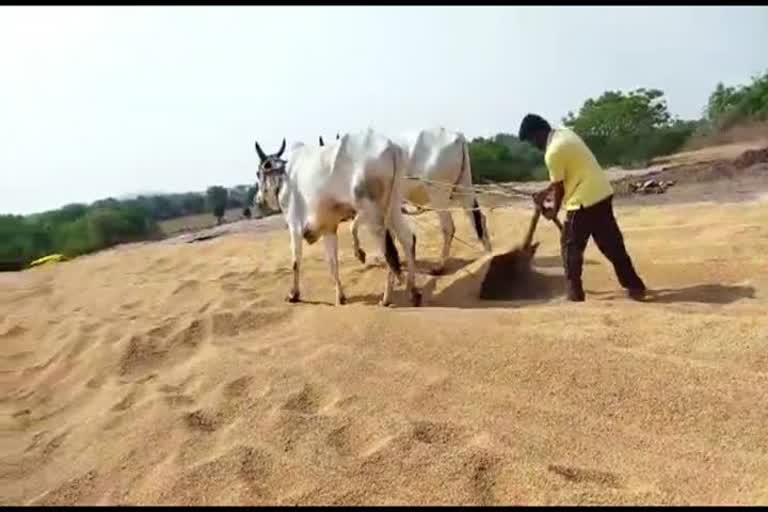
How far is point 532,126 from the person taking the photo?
21.7 ft

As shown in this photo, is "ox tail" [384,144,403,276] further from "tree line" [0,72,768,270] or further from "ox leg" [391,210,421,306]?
"tree line" [0,72,768,270]

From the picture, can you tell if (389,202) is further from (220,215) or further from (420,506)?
(220,215)

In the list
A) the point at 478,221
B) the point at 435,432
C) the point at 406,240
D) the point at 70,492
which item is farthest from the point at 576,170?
the point at 70,492

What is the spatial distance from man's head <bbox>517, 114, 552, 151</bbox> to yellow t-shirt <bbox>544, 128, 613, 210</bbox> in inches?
4.7

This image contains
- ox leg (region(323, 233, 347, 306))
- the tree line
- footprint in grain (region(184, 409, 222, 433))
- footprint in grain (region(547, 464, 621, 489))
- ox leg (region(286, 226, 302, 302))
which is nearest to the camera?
footprint in grain (region(547, 464, 621, 489))

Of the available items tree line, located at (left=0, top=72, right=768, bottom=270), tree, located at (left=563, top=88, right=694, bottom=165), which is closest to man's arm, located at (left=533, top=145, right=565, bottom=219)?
tree line, located at (left=0, top=72, right=768, bottom=270)

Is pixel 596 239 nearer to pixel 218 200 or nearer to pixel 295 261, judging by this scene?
pixel 295 261

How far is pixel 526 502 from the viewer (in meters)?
3.11

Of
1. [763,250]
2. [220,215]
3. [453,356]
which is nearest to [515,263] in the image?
[763,250]

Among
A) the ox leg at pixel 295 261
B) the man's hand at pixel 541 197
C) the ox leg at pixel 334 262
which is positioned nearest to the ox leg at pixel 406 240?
the ox leg at pixel 334 262

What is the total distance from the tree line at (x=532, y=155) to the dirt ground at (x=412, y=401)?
589 inches

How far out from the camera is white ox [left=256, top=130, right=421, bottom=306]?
304 inches

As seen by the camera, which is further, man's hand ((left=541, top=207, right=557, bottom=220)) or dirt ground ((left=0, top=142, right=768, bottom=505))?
man's hand ((left=541, top=207, right=557, bottom=220))

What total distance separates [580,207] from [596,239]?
0.94 ft
